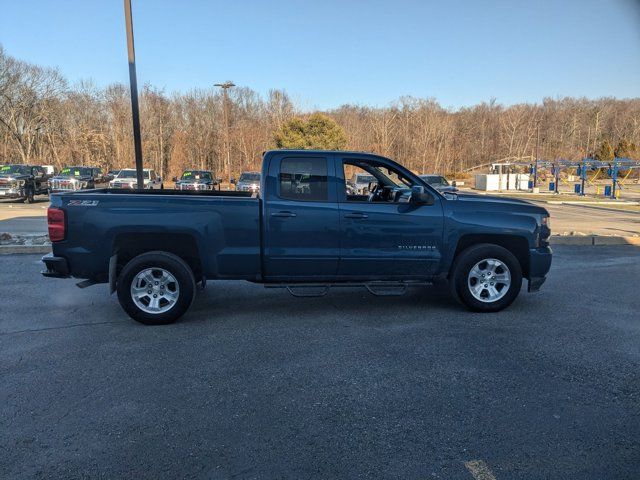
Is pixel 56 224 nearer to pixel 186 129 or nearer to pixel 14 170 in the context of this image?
pixel 14 170

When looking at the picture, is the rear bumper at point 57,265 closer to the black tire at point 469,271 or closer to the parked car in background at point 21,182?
the black tire at point 469,271

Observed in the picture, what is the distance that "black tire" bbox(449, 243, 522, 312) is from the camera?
5.86 meters

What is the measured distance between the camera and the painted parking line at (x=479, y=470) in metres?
2.74

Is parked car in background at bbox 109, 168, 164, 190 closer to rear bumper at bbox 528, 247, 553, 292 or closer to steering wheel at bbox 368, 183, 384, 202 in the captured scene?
steering wheel at bbox 368, 183, 384, 202

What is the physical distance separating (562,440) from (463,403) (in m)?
0.70

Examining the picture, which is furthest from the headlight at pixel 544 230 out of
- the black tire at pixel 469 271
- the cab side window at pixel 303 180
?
the cab side window at pixel 303 180

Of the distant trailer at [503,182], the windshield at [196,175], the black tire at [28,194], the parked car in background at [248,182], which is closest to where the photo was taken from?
the black tire at [28,194]

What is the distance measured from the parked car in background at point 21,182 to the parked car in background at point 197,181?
22.5ft

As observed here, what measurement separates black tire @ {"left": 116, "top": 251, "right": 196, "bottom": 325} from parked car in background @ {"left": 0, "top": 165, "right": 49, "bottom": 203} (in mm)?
21428

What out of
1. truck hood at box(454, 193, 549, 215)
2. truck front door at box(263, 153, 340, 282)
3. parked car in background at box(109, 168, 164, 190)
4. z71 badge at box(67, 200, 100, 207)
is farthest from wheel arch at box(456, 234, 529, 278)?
parked car in background at box(109, 168, 164, 190)

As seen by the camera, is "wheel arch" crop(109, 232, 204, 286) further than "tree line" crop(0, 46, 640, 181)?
No

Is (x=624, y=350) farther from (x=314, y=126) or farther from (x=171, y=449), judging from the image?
(x=314, y=126)

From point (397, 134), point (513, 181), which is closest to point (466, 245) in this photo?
point (513, 181)

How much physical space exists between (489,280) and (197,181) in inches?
883
